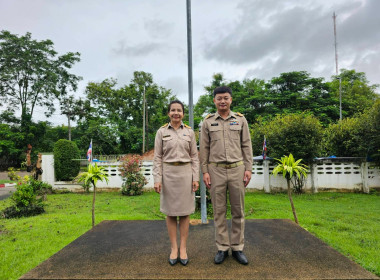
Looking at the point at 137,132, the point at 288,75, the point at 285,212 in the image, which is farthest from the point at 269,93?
the point at 285,212

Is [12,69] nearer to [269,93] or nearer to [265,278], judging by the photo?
[269,93]

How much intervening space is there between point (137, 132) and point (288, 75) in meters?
14.8

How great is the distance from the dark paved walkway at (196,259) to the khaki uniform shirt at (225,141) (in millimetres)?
878

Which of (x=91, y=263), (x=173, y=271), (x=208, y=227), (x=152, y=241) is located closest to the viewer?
(x=173, y=271)

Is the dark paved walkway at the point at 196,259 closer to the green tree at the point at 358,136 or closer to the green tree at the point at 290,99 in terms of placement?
the green tree at the point at 358,136

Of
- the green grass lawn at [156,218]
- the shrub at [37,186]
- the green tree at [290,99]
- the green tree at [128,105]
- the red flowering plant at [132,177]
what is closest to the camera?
the green grass lawn at [156,218]

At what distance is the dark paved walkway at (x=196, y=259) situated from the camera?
199 centimetres

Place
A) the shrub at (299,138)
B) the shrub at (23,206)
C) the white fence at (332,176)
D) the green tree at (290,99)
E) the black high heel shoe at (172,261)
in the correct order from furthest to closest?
the green tree at (290,99) < the white fence at (332,176) < the shrub at (299,138) < the shrub at (23,206) < the black high heel shoe at (172,261)

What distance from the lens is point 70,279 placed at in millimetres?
1952

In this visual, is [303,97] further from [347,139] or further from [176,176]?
[176,176]

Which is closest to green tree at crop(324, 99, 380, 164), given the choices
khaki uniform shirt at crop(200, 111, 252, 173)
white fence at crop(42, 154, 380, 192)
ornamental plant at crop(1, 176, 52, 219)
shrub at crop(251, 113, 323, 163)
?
white fence at crop(42, 154, 380, 192)

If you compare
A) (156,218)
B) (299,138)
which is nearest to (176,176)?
(156,218)

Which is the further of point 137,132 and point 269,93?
point 137,132

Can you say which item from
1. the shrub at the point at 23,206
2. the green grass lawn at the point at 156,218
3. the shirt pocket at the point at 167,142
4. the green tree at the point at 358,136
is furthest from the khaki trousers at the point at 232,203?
the green tree at the point at 358,136
